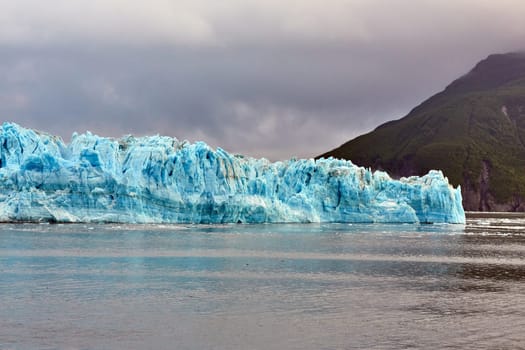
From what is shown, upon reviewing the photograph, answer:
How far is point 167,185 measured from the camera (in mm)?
51656

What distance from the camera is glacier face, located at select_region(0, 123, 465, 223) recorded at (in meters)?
48.9

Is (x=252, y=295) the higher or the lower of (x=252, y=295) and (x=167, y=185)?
the lower

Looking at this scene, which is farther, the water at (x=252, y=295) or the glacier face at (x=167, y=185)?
the glacier face at (x=167, y=185)

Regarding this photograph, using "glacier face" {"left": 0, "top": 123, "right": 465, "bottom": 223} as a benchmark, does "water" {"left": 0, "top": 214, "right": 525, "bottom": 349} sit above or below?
below

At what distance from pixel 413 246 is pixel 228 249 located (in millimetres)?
12303

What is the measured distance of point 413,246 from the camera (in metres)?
41.2

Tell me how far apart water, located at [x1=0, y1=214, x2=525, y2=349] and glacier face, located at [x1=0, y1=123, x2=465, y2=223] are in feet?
34.9

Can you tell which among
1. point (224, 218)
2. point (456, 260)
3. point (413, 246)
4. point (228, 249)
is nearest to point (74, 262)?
point (228, 249)

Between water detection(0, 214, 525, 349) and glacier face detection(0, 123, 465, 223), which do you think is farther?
glacier face detection(0, 123, 465, 223)

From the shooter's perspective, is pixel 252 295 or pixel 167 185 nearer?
pixel 252 295

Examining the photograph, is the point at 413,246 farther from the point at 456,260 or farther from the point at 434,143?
the point at 434,143

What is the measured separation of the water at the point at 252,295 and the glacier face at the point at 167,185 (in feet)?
34.9

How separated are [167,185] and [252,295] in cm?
3175

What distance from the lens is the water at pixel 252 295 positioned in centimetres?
1501
